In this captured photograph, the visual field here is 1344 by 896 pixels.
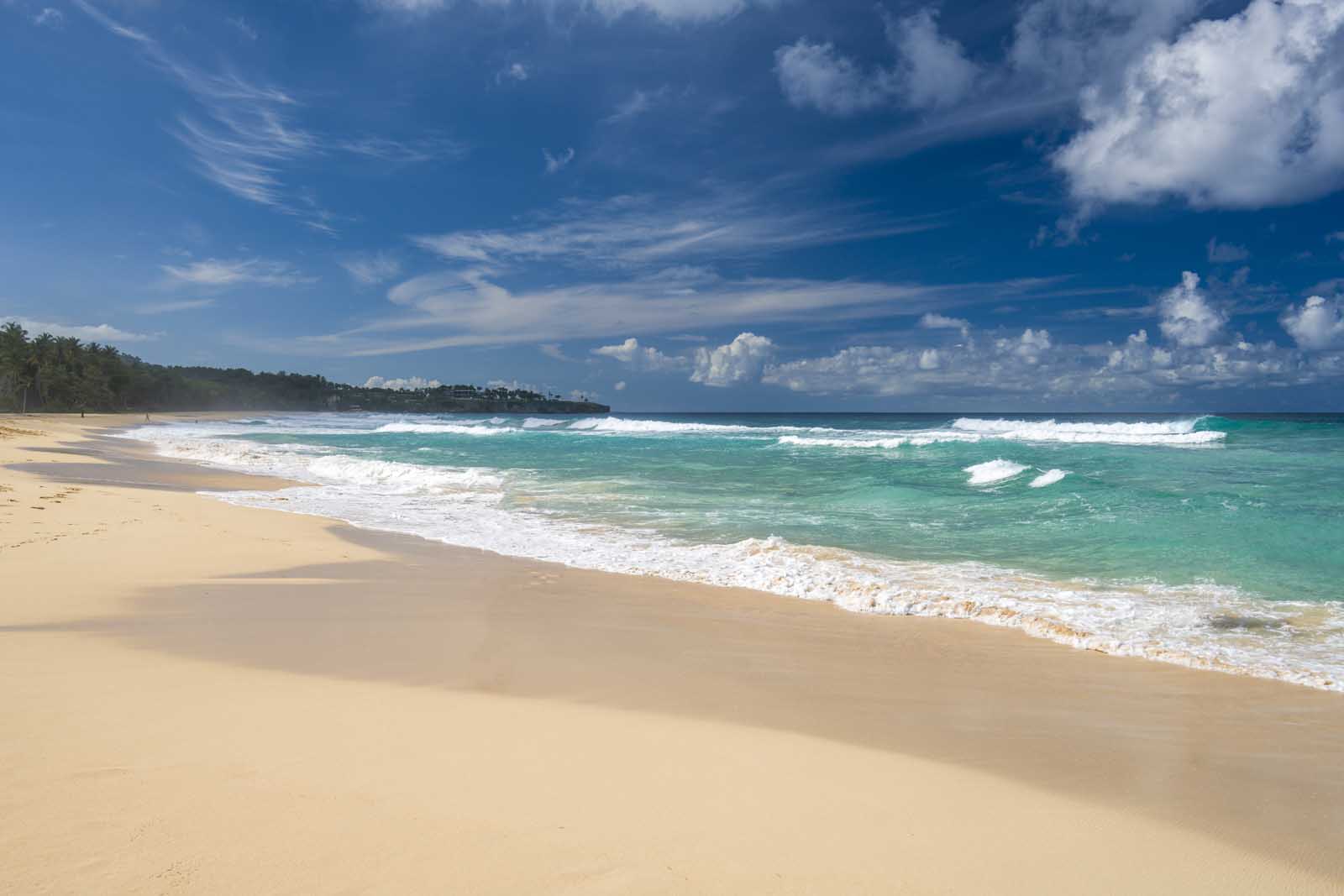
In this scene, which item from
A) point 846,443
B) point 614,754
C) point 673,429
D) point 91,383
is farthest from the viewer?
point 91,383

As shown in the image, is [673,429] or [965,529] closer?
[965,529]

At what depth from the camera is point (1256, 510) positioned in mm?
12273

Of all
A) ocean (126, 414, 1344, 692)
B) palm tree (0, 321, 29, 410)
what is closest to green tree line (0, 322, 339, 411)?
palm tree (0, 321, 29, 410)

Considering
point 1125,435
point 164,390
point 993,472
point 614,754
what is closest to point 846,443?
point 993,472

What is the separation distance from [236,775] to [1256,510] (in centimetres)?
1580

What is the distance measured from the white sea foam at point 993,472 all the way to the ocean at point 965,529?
95mm

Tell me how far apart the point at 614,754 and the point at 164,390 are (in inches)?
4453

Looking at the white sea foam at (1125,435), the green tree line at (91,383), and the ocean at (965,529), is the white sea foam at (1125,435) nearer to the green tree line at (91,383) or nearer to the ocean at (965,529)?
the ocean at (965,529)

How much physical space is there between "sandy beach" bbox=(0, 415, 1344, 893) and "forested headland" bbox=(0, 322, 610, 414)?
84124 millimetres

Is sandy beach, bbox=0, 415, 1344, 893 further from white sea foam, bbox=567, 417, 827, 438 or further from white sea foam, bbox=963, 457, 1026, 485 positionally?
white sea foam, bbox=567, 417, 827, 438

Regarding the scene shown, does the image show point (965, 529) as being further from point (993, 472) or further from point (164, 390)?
point (164, 390)

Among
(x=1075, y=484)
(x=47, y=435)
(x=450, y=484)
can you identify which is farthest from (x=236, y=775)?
(x=47, y=435)

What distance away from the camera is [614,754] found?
3.29 meters

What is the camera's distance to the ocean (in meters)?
6.51
